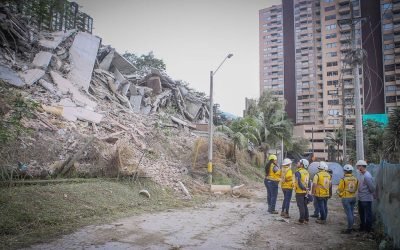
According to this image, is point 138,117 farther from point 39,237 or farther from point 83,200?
point 39,237

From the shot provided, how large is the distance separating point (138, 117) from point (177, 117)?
16.5 ft

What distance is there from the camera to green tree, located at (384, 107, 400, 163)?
2177cm

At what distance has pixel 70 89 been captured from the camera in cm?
1617

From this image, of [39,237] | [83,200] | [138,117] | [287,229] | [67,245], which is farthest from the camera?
[138,117]

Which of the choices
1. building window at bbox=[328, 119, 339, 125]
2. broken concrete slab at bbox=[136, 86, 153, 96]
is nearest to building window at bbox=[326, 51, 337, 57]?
building window at bbox=[328, 119, 339, 125]

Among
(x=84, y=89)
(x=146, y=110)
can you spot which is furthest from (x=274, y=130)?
(x=84, y=89)

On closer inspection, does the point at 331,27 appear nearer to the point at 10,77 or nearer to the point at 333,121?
the point at 333,121

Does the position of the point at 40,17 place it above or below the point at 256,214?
above

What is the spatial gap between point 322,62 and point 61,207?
76.8 m

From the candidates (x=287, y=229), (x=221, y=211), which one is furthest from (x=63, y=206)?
(x=287, y=229)

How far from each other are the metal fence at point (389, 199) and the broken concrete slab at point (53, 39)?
732 inches

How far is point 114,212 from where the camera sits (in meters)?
8.41

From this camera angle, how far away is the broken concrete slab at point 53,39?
59.9ft

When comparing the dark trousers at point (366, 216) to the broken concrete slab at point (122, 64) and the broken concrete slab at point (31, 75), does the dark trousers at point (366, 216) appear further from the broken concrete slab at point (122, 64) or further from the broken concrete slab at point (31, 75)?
the broken concrete slab at point (122, 64)
